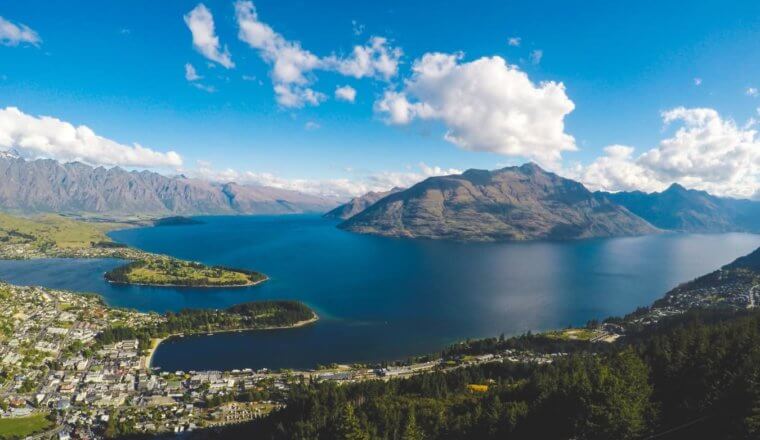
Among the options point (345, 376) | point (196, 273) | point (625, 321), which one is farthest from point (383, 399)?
point (196, 273)

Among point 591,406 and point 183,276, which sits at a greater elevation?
point 591,406

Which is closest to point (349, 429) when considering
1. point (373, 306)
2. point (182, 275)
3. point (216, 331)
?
point (216, 331)

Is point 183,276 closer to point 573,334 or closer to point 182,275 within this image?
point 182,275

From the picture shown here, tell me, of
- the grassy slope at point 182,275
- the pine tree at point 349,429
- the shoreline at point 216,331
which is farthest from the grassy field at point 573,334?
the grassy slope at point 182,275

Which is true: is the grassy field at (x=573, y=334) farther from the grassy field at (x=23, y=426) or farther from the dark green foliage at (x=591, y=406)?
the grassy field at (x=23, y=426)

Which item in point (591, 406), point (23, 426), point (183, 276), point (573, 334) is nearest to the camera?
point (591, 406)

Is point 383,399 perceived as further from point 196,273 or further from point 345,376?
point 196,273

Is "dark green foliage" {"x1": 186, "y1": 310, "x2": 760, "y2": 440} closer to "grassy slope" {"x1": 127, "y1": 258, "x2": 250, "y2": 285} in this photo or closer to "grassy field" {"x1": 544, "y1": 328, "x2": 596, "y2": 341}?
"grassy field" {"x1": 544, "y1": 328, "x2": 596, "y2": 341}
